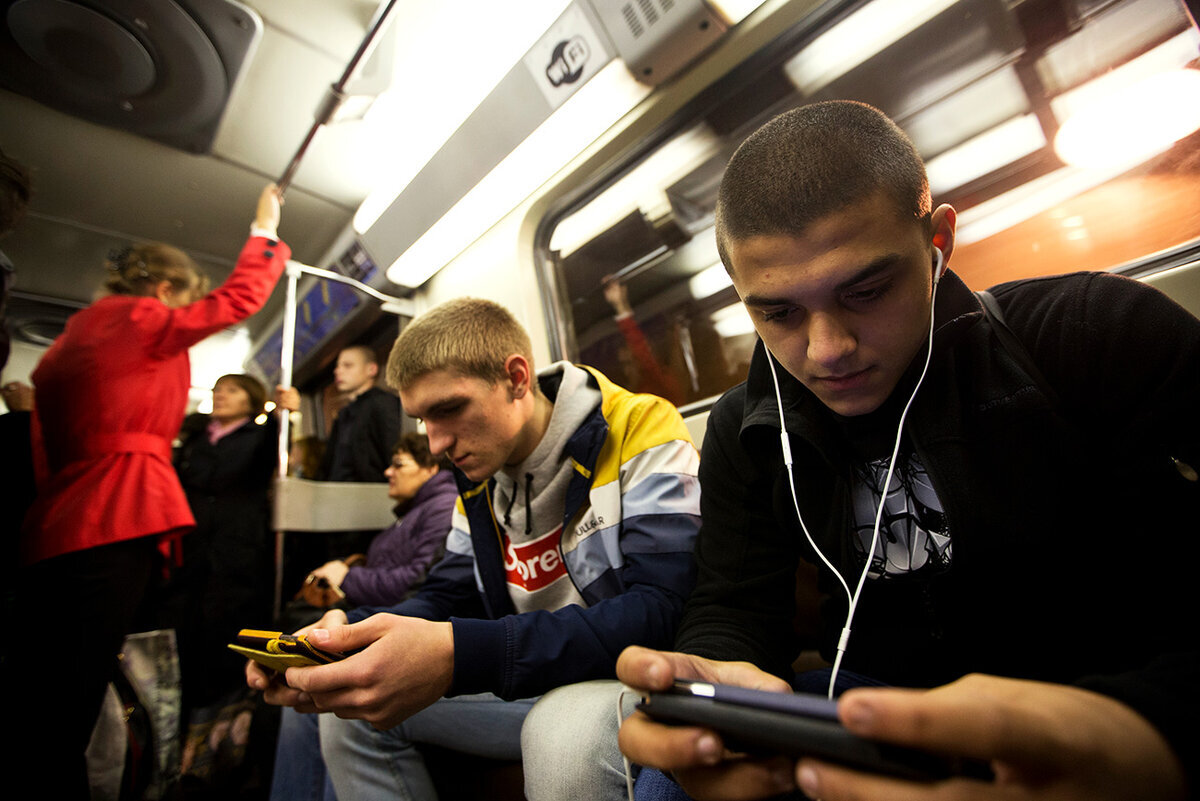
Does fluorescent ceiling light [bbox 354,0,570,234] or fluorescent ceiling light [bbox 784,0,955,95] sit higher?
fluorescent ceiling light [bbox 354,0,570,234]

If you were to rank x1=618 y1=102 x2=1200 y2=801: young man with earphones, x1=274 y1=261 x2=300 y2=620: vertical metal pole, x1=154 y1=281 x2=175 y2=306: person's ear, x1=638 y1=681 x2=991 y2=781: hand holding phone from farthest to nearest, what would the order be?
1. x1=274 y1=261 x2=300 y2=620: vertical metal pole
2. x1=154 y1=281 x2=175 y2=306: person's ear
3. x1=618 y1=102 x2=1200 y2=801: young man with earphones
4. x1=638 y1=681 x2=991 y2=781: hand holding phone

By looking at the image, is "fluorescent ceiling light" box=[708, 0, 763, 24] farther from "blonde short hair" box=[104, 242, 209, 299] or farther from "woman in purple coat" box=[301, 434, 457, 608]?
"blonde short hair" box=[104, 242, 209, 299]

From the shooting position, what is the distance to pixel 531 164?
2289 millimetres

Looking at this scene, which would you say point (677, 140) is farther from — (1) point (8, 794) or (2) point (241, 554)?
(1) point (8, 794)

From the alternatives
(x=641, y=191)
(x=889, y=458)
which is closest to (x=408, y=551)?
(x=641, y=191)

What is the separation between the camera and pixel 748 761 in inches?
21.1

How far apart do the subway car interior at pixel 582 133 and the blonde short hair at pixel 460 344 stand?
83 cm

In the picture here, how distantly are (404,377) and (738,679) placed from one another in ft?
3.88

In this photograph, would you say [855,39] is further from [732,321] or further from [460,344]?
[460,344]

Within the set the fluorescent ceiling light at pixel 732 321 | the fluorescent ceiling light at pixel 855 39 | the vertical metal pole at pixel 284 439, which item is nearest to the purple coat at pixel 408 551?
the vertical metal pole at pixel 284 439

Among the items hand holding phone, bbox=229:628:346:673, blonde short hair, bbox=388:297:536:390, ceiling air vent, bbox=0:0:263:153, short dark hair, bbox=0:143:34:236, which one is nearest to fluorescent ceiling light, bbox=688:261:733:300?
blonde short hair, bbox=388:297:536:390

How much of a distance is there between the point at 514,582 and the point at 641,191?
177cm

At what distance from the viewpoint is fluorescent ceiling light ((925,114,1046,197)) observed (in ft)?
4.88

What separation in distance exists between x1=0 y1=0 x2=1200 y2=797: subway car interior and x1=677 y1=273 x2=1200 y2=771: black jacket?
0.73 metres
